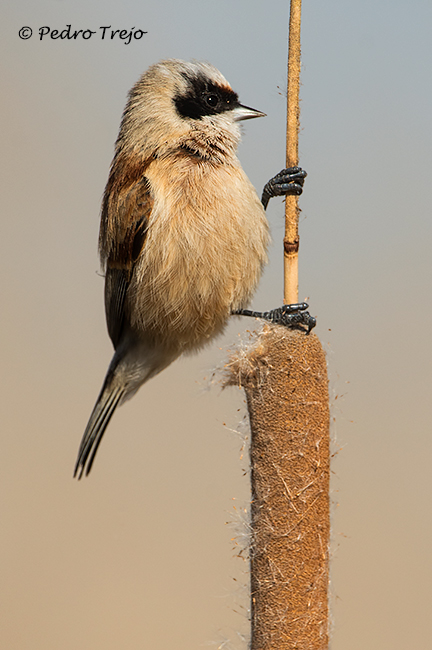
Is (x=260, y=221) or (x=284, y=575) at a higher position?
(x=260, y=221)

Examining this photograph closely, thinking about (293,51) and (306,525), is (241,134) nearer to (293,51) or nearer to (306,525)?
(293,51)

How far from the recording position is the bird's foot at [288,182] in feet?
5.54

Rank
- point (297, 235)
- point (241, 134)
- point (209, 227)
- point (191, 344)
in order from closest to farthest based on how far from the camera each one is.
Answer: point (297, 235)
point (209, 227)
point (241, 134)
point (191, 344)

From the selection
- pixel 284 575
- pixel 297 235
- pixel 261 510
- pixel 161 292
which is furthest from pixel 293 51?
pixel 284 575

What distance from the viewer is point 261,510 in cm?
139

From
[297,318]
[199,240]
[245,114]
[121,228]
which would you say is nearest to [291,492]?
[297,318]

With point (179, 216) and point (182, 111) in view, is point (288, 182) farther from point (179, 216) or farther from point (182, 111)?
point (182, 111)

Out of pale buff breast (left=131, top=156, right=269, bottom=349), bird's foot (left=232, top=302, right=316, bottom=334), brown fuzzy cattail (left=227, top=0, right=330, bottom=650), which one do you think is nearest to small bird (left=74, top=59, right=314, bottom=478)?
pale buff breast (left=131, top=156, right=269, bottom=349)

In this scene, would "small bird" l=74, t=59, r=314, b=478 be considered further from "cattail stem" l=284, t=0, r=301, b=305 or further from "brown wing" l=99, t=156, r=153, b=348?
"cattail stem" l=284, t=0, r=301, b=305

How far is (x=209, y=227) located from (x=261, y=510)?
0.90 metres

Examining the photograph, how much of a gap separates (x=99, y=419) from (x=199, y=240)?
758mm

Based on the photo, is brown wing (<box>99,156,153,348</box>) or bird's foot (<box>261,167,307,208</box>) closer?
bird's foot (<box>261,167,307,208</box>)

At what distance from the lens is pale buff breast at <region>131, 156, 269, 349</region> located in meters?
1.83

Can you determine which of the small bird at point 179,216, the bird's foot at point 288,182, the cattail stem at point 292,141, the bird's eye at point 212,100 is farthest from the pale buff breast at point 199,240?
the cattail stem at point 292,141
